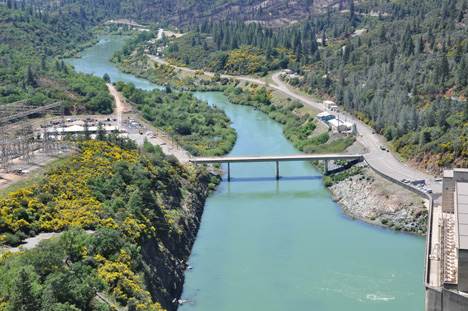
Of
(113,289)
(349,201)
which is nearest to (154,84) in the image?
(349,201)

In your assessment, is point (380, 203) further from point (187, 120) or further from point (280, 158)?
point (187, 120)

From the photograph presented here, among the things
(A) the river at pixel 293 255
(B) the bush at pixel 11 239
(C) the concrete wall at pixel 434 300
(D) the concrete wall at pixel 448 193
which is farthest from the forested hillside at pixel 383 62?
(B) the bush at pixel 11 239

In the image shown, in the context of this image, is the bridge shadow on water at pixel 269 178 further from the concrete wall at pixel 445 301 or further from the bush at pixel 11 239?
the bush at pixel 11 239

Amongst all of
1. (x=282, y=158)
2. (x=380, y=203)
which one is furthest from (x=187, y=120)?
(x=380, y=203)

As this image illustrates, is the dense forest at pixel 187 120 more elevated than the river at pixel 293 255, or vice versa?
the dense forest at pixel 187 120

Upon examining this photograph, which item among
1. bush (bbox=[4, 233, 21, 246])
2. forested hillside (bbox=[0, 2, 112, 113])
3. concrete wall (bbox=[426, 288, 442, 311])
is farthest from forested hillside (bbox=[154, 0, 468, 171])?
bush (bbox=[4, 233, 21, 246])
